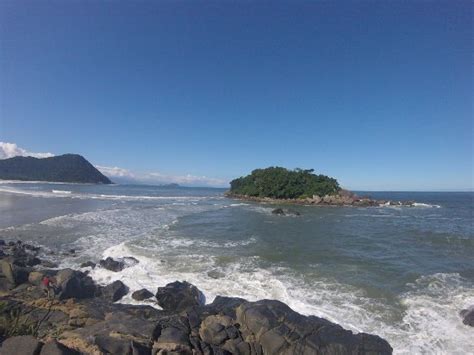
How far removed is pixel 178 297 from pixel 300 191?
61831 mm

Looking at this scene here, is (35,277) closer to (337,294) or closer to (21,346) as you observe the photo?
(21,346)

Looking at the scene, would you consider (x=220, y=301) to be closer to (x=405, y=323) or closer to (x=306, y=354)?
(x=306, y=354)

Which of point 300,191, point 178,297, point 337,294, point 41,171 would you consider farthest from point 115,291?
point 41,171

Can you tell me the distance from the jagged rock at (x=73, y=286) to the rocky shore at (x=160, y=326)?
0.11 feet

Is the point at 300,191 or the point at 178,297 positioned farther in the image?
the point at 300,191

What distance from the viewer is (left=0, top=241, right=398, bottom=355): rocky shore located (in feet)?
22.2

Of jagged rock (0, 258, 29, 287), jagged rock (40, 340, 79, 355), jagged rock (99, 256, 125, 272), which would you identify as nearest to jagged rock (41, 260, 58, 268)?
jagged rock (99, 256, 125, 272)

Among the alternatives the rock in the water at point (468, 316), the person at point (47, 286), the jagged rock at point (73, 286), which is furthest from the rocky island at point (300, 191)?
the person at point (47, 286)

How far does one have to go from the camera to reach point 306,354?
699 cm

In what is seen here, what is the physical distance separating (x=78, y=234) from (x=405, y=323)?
20765mm

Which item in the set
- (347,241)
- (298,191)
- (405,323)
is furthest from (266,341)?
(298,191)

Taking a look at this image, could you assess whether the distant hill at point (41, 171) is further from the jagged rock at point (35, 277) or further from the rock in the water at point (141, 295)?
the rock in the water at point (141, 295)

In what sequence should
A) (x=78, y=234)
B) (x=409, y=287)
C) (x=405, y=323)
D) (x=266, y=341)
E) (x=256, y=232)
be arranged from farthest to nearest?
(x=256, y=232) → (x=78, y=234) → (x=409, y=287) → (x=405, y=323) → (x=266, y=341)

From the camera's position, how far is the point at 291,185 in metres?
70.8
